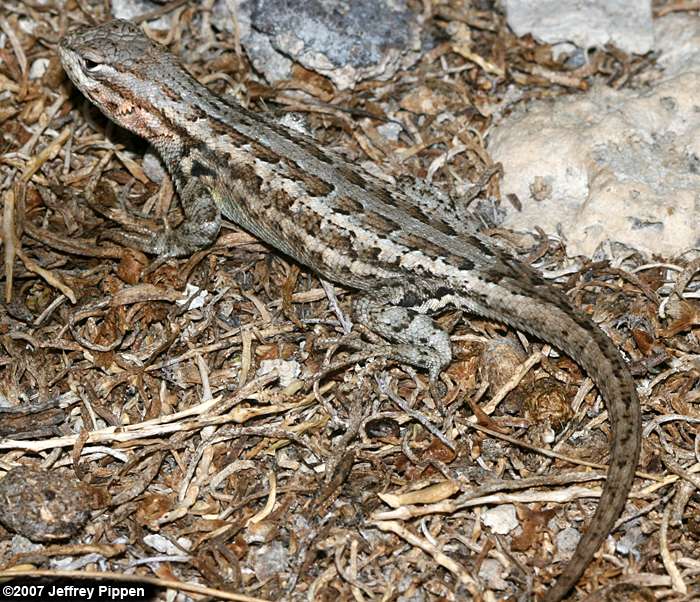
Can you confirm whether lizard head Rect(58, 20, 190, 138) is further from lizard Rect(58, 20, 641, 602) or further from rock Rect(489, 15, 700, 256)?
rock Rect(489, 15, 700, 256)

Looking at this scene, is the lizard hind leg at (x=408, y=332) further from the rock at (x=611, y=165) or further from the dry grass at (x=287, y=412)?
the rock at (x=611, y=165)

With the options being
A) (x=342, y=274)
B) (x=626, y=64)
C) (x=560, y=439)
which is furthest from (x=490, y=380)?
(x=626, y=64)

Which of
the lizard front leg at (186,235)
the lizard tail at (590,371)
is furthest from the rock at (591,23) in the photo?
the lizard front leg at (186,235)

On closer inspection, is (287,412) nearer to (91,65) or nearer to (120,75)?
(120,75)

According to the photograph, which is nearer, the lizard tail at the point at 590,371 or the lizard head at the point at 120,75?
the lizard tail at the point at 590,371

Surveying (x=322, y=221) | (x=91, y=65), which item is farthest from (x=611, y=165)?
(x=91, y=65)

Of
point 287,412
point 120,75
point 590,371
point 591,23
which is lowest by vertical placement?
point 287,412

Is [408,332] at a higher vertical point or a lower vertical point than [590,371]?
lower
